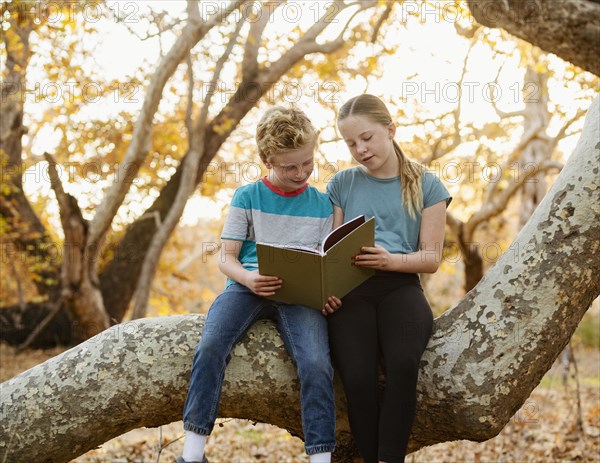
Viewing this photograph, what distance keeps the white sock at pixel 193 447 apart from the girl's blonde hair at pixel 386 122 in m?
1.32

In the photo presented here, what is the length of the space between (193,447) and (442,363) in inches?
39.1

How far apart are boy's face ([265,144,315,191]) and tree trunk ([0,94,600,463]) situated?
69cm

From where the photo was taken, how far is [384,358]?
2572 millimetres

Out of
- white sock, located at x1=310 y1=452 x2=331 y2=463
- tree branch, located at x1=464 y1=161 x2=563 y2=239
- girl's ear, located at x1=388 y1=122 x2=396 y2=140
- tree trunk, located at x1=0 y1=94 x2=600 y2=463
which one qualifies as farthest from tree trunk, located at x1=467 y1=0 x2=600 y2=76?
tree branch, located at x1=464 y1=161 x2=563 y2=239

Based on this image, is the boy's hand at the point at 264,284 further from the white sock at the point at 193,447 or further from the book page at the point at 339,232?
the white sock at the point at 193,447

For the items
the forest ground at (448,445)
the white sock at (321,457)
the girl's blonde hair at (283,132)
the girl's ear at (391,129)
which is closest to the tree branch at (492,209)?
the forest ground at (448,445)

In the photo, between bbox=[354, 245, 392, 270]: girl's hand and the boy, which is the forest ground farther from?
bbox=[354, 245, 392, 270]: girl's hand

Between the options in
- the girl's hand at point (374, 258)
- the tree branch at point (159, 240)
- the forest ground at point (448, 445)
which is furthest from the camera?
the tree branch at point (159, 240)

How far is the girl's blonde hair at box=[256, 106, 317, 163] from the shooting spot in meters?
2.77

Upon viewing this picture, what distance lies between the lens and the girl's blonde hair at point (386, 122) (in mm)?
2883

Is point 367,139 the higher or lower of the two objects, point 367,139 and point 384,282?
the higher

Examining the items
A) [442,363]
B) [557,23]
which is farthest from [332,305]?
[557,23]

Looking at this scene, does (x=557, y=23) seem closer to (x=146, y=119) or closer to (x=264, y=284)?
(x=264, y=284)

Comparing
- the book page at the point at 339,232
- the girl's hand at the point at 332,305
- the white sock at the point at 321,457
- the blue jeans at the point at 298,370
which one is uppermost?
the book page at the point at 339,232
